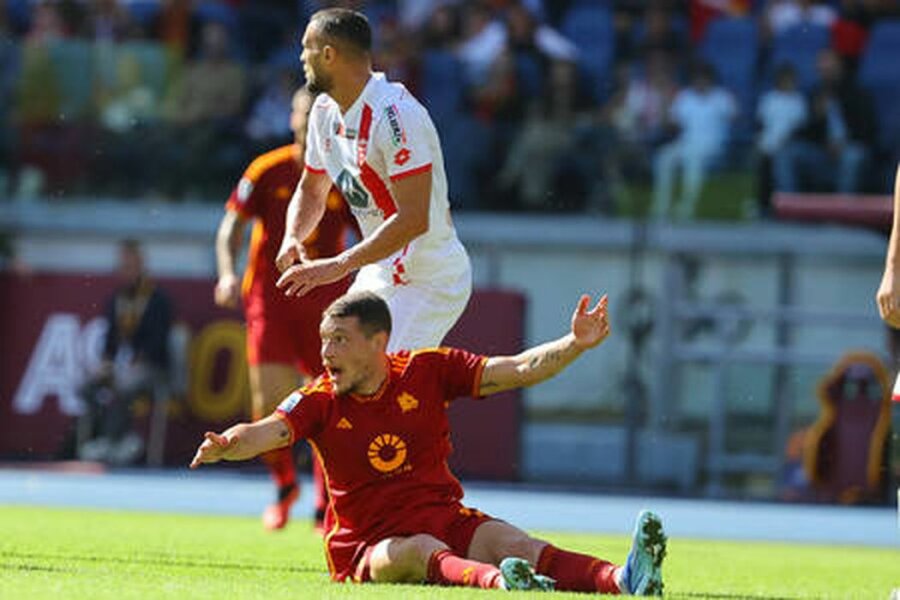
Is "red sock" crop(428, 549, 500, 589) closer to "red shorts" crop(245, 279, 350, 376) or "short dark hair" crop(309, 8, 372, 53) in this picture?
"short dark hair" crop(309, 8, 372, 53)

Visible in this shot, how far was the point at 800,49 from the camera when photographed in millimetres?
19344

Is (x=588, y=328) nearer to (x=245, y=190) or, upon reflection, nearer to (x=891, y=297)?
(x=891, y=297)

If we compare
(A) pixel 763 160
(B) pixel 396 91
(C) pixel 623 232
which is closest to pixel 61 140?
(C) pixel 623 232

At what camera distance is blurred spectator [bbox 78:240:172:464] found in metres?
17.7

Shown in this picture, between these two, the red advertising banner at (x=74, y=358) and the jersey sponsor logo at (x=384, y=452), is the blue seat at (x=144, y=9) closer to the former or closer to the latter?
the red advertising banner at (x=74, y=358)

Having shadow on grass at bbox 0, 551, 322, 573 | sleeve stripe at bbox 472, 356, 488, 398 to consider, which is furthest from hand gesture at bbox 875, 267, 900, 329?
shadow on grass at bbox 0, 551, 322, 573

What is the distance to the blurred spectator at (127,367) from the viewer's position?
1767 cm

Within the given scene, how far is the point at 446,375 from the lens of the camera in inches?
295

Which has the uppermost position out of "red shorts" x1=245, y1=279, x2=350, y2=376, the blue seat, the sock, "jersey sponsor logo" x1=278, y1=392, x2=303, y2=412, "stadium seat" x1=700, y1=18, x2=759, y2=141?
the blue seat

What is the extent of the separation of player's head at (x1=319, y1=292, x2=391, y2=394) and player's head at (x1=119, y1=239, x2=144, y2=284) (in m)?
10.6

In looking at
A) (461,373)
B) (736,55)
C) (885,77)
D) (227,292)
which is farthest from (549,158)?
(461,373)

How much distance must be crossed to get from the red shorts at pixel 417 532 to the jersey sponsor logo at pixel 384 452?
7.2 inches

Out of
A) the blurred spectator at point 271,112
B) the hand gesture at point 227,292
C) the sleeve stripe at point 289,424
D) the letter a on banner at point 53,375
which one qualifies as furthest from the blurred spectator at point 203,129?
the sleeve stripe at point 289,424

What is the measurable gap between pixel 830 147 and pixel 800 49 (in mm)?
1597
